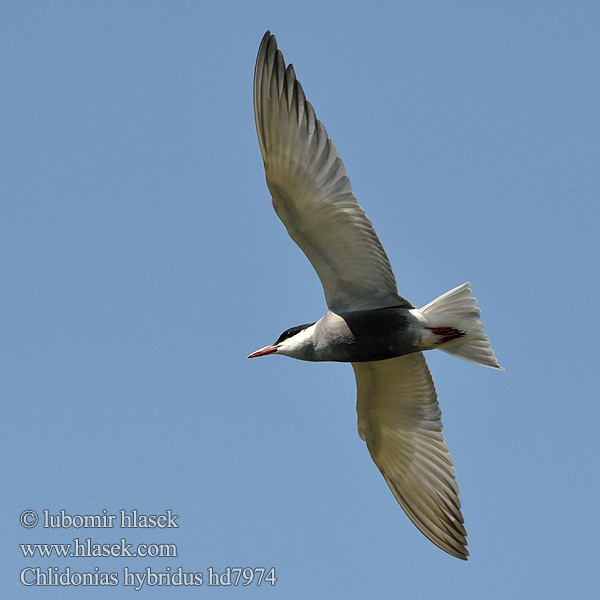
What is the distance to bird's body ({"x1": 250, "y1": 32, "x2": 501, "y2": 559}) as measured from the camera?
909 cm

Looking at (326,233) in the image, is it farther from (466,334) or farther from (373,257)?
(466,334)

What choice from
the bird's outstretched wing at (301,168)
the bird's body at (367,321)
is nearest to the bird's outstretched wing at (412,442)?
the bird's body at (367,321)

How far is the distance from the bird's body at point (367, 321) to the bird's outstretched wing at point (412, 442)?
0.01 metres

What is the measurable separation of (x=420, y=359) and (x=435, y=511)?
4.95 ft

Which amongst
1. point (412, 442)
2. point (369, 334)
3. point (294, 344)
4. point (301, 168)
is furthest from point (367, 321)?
point (412, 442)

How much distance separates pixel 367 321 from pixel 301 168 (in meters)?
1.54

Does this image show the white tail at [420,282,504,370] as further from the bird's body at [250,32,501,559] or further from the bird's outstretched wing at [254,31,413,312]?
the bird's outstretched wing at [254,31,413,312]

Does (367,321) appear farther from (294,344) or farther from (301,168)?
(301,168)

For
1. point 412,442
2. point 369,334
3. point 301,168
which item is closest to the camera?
point 301,168

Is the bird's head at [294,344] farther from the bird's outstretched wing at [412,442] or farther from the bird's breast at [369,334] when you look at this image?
the bird's outstretched wing at [412,442]

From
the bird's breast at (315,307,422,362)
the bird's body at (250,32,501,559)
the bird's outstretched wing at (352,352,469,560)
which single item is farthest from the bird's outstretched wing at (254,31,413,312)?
the bird's outstretched wing at (352,352,469,560)

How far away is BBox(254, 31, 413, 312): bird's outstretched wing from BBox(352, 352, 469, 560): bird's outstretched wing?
6.02 feet

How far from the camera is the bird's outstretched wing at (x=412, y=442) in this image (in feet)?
35.1

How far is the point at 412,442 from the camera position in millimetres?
11078
